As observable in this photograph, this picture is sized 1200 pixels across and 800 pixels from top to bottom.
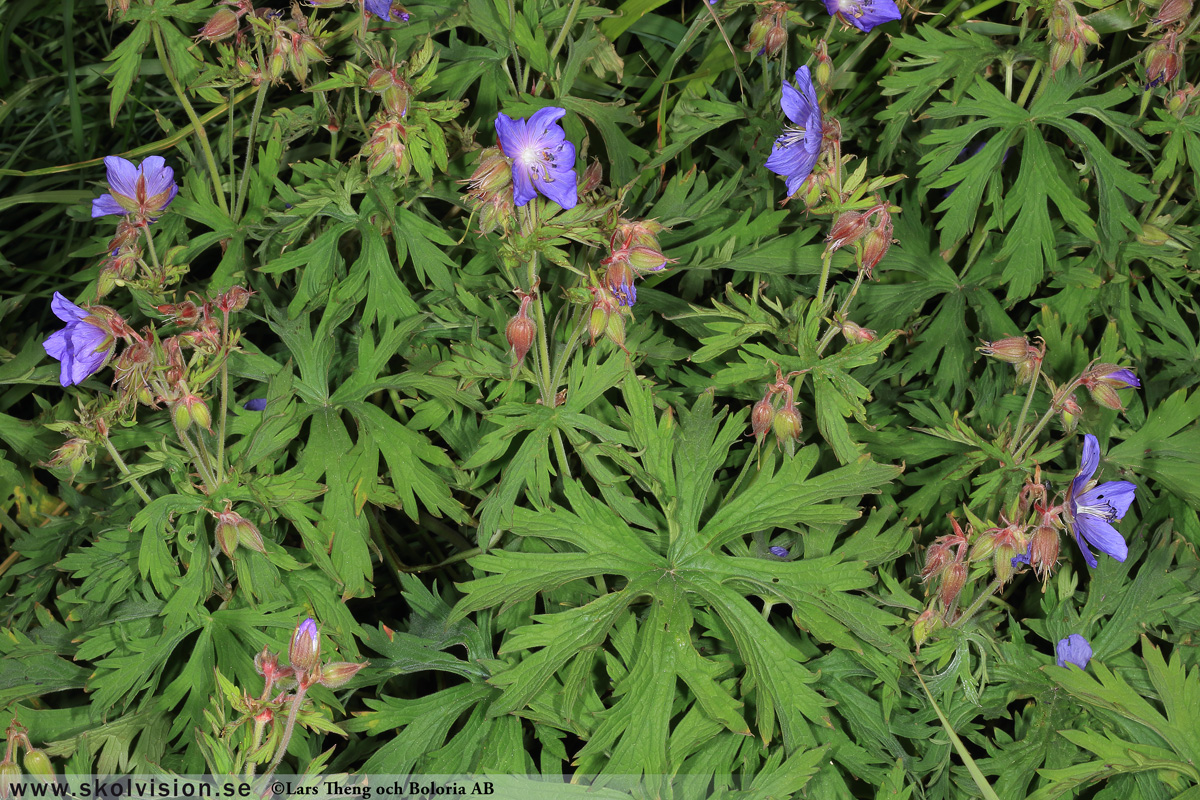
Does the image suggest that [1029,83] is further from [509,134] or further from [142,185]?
[142,185]

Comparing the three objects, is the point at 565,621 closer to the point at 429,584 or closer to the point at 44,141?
the point at 429,584

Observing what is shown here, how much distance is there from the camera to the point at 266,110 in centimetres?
266

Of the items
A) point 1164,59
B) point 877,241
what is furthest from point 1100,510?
point 1164,59

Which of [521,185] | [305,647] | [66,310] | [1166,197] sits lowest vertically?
[305,647]

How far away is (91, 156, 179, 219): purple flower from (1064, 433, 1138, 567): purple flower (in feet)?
A: 6.37

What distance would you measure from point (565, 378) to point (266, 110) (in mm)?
1320

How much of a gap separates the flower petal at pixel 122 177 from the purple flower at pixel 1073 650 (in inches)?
84.8

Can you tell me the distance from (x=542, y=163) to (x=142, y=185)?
88 cm

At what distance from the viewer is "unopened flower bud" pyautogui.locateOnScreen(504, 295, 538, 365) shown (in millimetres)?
1736

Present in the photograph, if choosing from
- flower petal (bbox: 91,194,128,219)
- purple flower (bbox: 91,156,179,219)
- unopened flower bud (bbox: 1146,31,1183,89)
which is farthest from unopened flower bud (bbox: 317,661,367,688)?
unopened flower bud (bbox: 1146,31,1183,89)

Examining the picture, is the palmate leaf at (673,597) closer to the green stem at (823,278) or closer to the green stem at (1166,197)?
the green stem at (823,278)

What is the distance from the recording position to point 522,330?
1.74 m

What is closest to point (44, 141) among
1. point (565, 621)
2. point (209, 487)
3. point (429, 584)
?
point (209, 487)

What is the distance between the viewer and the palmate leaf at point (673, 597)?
5.68 ft
